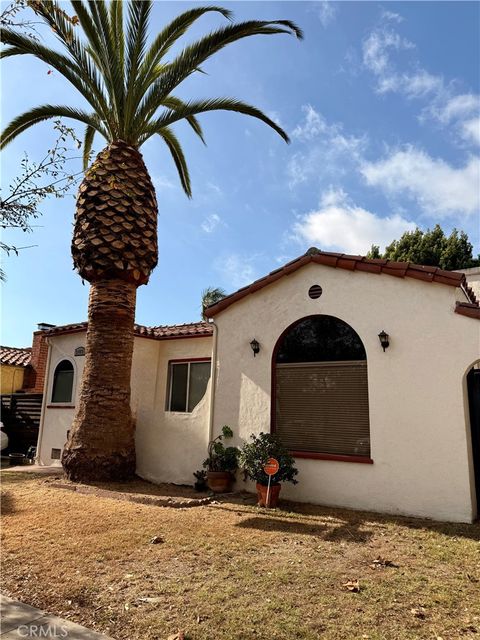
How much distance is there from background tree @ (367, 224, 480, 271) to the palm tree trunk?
22.2m

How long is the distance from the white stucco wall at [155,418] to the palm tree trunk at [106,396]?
2.79ft

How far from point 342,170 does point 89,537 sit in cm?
1057

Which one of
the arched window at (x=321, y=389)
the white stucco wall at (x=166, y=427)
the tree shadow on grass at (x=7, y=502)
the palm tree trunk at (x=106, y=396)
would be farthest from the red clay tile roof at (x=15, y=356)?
the arched window at (x=321, y=389)

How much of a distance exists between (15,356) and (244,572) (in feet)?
66.4

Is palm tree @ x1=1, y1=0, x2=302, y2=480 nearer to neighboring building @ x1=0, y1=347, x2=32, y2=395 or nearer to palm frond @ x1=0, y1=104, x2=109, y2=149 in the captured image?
palm frond @ x1=0, y1=104, x2=109, y2=149

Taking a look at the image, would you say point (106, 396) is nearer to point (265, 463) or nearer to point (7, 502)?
point (7, 502)

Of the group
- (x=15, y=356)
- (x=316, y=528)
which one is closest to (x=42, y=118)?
(x=316, y=528)

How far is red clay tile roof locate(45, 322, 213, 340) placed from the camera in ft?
42.9

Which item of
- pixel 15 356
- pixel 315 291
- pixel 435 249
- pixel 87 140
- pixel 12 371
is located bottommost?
pixel 12 371

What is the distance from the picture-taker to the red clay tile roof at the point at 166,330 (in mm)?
13070

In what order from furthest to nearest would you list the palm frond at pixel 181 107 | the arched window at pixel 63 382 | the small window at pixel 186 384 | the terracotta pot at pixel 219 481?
the arched window at pixel 63 382 → the small window at pixel 186 384 → the palm frond at pixel 181 107 → the terracotta pot at pixel 219 481

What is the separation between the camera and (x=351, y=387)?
29.5ft

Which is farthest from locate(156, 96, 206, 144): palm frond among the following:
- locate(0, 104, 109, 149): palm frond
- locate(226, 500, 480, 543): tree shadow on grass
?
locate(226, 500, 480, 543): tree shadow on grass

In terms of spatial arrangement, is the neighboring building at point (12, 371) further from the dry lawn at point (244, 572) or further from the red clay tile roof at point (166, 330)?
the dry lawn at point (244, 572)
